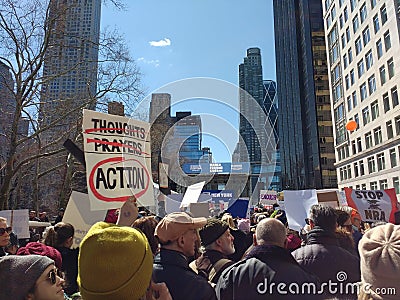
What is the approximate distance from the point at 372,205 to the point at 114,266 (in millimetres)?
7134

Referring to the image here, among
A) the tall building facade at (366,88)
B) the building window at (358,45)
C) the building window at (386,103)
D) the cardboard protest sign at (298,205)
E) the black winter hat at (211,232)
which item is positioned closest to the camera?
the black winter hat at (211,232)

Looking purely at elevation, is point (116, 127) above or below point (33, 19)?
below

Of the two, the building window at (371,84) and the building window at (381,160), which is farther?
the building window at (371,84)

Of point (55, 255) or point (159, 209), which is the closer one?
point (55, 255)

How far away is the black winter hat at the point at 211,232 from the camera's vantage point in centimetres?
343

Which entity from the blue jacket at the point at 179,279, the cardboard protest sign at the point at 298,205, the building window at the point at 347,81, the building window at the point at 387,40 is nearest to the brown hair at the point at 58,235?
the blue jacket at the point at 179,279

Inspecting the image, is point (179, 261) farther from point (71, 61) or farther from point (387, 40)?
point (387, 40)

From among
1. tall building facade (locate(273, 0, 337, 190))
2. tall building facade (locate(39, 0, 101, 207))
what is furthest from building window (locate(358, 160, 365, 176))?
tall building facade (locate(39, 0, 101, 207))

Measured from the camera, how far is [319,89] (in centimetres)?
6669

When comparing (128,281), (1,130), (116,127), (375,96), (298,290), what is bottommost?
(298,290)

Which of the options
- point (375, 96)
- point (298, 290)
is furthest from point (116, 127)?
point (375, 96)

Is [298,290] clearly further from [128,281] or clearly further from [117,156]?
[117,156]

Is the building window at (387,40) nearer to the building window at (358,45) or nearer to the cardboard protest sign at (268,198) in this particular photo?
the building window at (358,45)

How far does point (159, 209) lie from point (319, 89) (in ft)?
216
